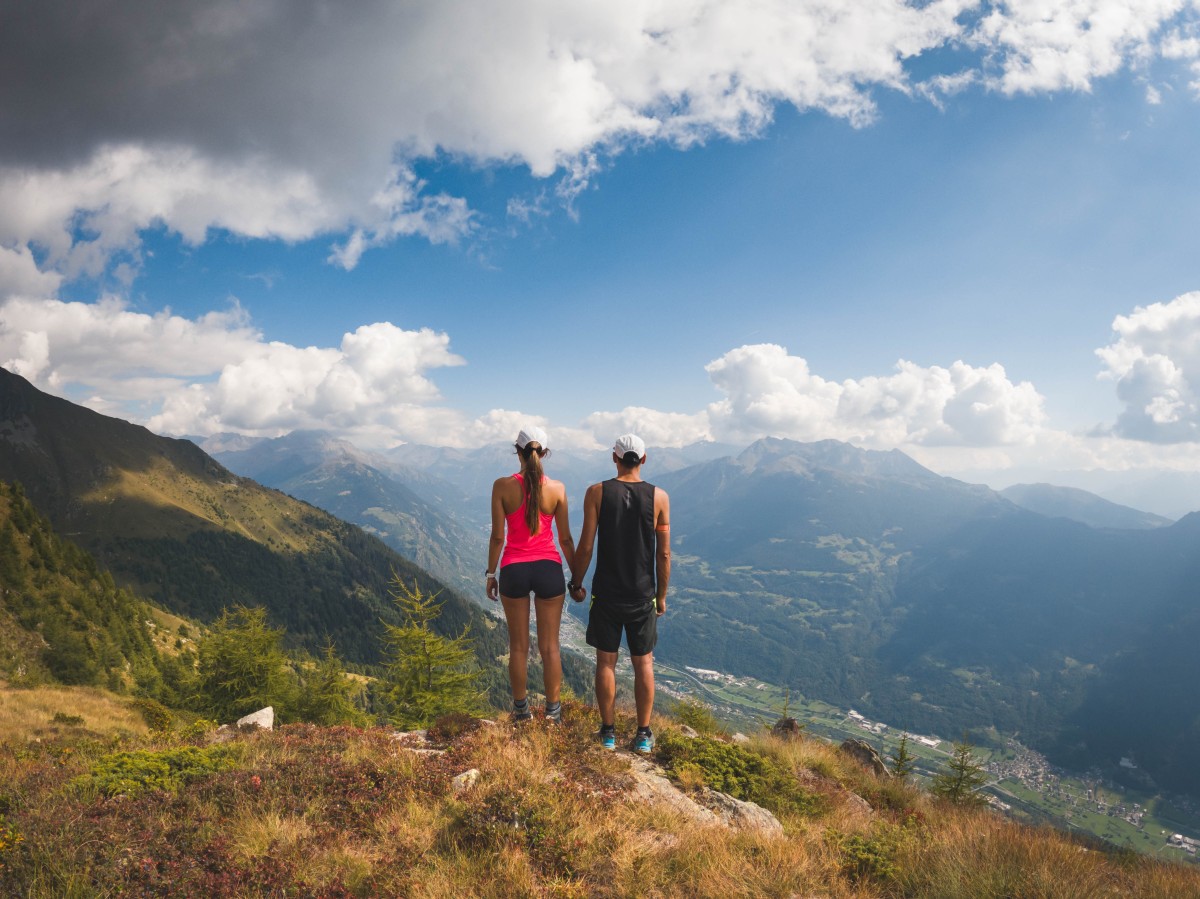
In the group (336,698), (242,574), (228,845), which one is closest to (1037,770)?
(336,698)

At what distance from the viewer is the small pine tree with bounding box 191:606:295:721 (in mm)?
27031

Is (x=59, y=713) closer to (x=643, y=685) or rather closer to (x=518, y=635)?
(x=518, y=635)

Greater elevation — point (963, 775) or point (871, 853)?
point (871, 853)

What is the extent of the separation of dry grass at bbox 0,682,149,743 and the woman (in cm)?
1740

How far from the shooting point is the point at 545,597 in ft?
24.8

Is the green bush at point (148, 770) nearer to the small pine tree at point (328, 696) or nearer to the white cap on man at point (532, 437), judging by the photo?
the white cap on man at point (532, 437)

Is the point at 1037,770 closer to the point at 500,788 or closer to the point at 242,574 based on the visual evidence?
the point at 500,788

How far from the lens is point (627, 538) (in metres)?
7.10

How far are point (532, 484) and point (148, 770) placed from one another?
5852mm

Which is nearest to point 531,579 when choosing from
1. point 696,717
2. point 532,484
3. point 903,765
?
point 532,484

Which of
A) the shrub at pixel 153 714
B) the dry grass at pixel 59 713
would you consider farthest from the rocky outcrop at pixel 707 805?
the shrub at pixel 153 714

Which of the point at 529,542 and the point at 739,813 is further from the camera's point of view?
the point at 529,542

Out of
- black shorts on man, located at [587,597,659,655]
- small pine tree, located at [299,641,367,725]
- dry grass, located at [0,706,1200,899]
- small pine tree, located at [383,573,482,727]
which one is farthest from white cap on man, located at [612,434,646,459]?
small pine tree, located at [299,641,367,725]

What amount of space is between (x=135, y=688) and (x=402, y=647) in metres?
52.2
